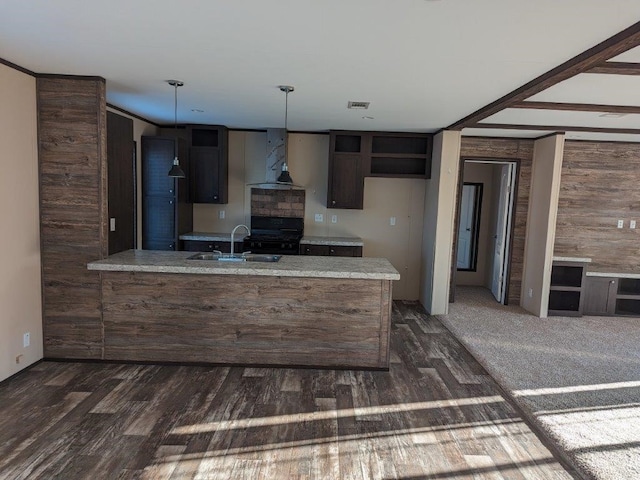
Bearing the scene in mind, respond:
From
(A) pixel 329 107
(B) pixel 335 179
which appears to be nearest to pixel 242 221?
A: (B) pixel 335 179

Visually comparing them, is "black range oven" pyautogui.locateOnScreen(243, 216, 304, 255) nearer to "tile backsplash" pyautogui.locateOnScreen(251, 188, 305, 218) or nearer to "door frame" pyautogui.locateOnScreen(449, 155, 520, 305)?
A: "tile backsplash" pyautogui.locateOnScreen(251, 188, 305, 218)

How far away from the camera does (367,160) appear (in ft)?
18.6

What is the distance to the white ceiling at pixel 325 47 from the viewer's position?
1.98 meters

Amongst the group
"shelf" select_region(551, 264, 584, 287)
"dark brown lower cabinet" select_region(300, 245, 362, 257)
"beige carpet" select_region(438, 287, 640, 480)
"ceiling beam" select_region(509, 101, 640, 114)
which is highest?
"ceiling beam" select_region(509, 101, 640, 114)

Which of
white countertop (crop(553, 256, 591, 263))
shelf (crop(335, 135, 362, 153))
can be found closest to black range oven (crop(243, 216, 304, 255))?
shelf (crop(335, 135, 362, 153))

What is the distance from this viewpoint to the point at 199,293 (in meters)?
3.53

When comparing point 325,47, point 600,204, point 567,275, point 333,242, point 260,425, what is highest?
point 325,47

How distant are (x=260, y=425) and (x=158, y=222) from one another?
135 inches

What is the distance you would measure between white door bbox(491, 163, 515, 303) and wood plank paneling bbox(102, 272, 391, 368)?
3.30 metres

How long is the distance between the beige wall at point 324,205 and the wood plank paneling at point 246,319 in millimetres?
2533

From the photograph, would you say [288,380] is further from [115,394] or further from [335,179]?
[335,179]

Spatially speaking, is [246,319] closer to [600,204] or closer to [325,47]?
[325,47]

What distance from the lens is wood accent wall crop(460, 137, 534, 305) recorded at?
577 centimetres

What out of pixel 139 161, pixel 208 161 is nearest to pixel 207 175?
pixel 208 161
